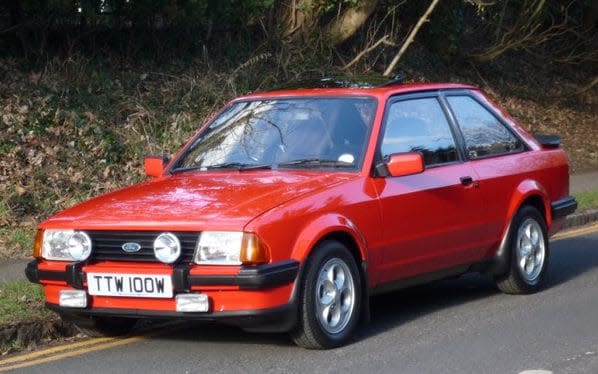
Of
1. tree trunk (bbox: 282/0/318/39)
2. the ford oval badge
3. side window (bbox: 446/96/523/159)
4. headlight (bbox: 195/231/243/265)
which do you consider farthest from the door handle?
tree trunk (bbox: 282/0/318/39)

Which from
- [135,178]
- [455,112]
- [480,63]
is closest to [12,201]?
[135,178]

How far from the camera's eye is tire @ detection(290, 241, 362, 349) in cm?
720

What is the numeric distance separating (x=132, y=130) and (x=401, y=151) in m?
7.21

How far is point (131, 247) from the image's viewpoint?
719 centimetres

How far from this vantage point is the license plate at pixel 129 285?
7.05 metres

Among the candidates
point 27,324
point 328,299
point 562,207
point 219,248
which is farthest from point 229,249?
point 562,207

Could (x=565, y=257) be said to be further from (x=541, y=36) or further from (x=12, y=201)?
(x=541, y=36)

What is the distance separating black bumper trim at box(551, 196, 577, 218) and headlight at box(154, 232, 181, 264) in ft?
12.7

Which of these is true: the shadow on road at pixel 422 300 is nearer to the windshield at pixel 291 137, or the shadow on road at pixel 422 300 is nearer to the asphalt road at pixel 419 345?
the asphalt road at pixel 419 345

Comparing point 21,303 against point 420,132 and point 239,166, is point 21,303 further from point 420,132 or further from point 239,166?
point 420,132

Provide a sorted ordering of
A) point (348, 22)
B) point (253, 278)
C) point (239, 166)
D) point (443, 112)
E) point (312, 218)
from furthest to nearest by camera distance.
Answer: point (348, 22), point (443, 112), point (239, 166), point (312, 218), point (253, 278)

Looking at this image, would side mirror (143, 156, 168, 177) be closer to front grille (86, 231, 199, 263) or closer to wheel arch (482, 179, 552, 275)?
front grille (86, 231, 199, 263)

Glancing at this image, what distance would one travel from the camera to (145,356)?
24.4ft

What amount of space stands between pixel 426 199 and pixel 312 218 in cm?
128
